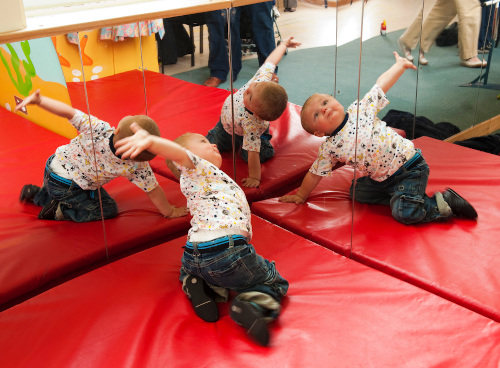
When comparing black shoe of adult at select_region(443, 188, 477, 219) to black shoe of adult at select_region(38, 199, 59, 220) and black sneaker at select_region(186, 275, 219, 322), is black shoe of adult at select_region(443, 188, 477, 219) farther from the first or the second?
black shoe of adult at select_region(38, 199, 59, 220)

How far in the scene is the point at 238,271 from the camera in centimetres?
154

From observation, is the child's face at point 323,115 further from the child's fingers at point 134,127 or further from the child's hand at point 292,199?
the child's fingers at point 134,127

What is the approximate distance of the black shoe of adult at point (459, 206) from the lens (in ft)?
6.73

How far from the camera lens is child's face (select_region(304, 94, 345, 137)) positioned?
2.16m

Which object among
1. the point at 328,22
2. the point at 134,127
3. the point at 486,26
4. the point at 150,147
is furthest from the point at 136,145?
the point at 486,26

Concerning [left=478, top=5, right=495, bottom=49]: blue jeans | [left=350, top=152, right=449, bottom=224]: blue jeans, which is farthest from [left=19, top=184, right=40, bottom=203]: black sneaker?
[left=478, top=5, right=495, bottom=49]: blue jeans

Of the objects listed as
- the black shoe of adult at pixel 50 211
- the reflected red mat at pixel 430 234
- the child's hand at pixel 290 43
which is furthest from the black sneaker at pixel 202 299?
the child's hand at pixel 290 43

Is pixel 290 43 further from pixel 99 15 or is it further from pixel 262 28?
pixel 99 15

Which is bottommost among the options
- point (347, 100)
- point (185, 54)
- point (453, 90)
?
point (453, 90)

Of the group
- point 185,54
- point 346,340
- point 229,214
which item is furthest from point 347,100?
point 346,340

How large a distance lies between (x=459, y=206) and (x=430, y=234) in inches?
8.0

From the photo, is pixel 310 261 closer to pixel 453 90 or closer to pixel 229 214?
pixel 229 214

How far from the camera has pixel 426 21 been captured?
2.93 meters

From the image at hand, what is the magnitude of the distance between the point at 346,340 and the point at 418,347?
0.66ft
